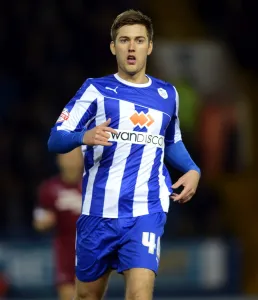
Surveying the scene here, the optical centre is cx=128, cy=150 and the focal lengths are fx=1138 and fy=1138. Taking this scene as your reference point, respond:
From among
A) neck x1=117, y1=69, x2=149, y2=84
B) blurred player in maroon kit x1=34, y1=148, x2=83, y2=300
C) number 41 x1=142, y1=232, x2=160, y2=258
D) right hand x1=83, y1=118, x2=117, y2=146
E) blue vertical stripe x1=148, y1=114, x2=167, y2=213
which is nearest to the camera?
right hand x1=83, y1=118, x2=117, y2=146

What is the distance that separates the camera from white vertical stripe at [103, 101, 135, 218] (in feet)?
22.5

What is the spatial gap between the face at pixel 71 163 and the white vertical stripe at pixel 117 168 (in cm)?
298

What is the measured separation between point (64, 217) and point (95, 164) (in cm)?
293

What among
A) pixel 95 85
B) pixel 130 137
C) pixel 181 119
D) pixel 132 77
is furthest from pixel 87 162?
pixel 181 119

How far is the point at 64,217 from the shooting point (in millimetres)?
9844

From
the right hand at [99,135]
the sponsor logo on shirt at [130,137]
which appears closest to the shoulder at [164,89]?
the sponsor logo on shirt at [130,137]

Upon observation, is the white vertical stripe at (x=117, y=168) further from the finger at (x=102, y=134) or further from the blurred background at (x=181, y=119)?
the blurred background at (x=181, y=119)

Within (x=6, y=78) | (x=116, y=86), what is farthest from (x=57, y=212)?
(x=6, y=78)

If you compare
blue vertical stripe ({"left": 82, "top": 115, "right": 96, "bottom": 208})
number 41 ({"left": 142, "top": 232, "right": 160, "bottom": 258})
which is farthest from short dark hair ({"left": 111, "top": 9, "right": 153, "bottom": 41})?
number 41 ({"left": 142, "top": 232, "right": 160, "bottom": 258})

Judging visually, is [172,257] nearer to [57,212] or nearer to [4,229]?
[4,229]

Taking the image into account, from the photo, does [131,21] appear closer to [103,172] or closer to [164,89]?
[164,89]

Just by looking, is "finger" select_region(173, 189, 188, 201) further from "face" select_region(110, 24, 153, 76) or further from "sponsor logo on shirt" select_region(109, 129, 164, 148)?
"face" select_region(110, 24, 153, 76)

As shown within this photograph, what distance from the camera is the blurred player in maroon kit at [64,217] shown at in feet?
32.2

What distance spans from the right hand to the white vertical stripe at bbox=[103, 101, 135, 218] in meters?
0.37
